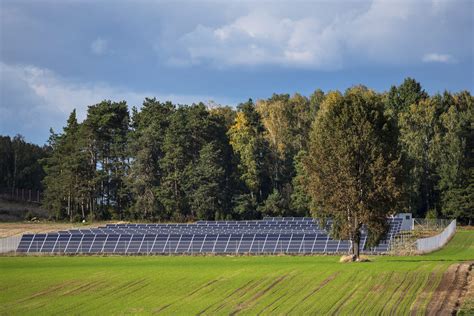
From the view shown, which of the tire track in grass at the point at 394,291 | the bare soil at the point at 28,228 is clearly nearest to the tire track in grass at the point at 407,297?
the tire track in grass at the point at 394,291

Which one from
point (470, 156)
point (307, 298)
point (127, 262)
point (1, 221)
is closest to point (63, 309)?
point (307, 298)

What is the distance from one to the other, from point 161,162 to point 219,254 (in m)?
47.7

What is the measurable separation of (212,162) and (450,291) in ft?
243

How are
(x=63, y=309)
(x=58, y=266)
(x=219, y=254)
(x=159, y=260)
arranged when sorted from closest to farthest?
(x=63, y=309), (x=58, y=266), (x=159, y=260), (x=219, y=254)

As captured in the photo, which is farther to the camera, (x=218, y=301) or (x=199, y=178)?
(x=199, y=178)

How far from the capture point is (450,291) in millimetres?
36156

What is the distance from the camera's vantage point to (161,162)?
4377 inches

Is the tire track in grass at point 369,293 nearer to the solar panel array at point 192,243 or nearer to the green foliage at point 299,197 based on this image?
the solar panel array at point 192,243

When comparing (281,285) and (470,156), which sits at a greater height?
(470,156)

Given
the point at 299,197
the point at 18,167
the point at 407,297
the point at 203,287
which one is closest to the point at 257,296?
the point at 203,287

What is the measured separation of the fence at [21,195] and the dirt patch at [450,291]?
103380mm

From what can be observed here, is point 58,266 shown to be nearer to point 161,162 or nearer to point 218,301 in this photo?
point 218,301

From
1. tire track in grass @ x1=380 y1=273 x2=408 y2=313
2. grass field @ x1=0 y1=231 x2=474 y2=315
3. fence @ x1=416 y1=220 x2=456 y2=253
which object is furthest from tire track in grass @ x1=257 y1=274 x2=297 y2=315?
fence @ x1=416 y1=220 x2=456 y2=253

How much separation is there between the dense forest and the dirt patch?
60.9 m
